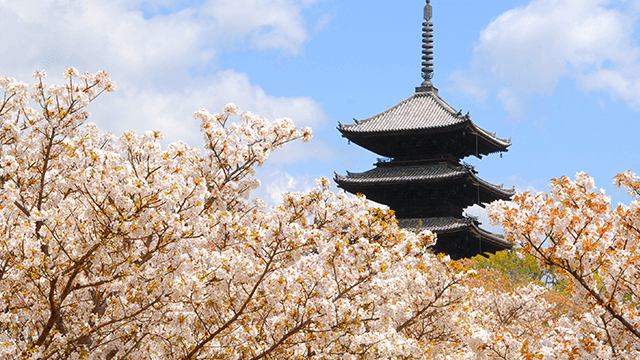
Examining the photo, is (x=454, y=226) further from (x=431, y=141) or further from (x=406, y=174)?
(x=431, y=141)

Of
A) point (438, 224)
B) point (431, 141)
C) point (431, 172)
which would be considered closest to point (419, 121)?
point (431, 141)

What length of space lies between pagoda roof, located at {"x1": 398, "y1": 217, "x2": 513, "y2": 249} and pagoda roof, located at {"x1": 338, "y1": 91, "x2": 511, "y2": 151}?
14.4 ft

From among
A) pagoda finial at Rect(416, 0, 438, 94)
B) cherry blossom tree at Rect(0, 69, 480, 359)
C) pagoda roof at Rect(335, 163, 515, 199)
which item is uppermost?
pagoda finial at Rect(416, 0, 438, 94)

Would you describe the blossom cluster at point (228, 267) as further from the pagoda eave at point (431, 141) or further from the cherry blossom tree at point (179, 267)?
the pagoda eave at point (431, 141)

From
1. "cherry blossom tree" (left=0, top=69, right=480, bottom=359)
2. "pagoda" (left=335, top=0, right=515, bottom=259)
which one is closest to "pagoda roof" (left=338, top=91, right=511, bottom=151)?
"pagoda" (left=335, top=0, right=515, bottom=259)

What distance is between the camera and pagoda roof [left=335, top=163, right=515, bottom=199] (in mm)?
31031

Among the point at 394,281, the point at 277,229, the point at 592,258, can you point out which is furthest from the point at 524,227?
the point at 277,229

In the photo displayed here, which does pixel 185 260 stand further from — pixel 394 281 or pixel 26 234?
pixel 394 281

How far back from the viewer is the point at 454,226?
30062mm

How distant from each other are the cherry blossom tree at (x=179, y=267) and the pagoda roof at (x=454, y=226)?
20551 millimetres

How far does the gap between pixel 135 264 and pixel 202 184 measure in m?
1.26

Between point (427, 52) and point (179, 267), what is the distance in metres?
32.9

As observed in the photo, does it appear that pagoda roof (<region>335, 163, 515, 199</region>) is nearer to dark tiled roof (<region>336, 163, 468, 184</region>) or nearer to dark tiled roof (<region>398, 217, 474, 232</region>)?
dark tiled roof (<region>336, 163, 468, 184</region>)

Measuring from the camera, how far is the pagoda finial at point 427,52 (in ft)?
123
